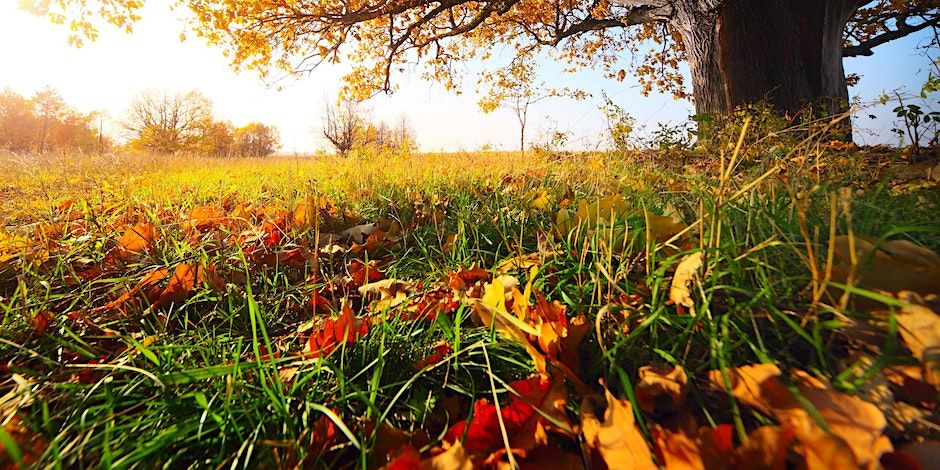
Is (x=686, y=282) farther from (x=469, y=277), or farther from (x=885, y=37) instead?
(x=885, y=37)

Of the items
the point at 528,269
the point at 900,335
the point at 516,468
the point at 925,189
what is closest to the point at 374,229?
the point at 528,269

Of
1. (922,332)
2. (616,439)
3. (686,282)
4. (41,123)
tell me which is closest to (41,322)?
(616,439)

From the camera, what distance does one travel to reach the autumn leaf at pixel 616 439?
0.58 m

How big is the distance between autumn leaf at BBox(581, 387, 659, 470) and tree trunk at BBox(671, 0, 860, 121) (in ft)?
17.0

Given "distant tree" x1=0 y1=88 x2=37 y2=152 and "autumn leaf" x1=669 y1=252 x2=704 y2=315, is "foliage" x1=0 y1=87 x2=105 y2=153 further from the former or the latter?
"autumn leaf" x1=669 y1=252 x2=704 y2=315

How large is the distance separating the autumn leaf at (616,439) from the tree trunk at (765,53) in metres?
5.19

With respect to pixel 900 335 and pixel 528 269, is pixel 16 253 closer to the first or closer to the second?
pixel 528 269

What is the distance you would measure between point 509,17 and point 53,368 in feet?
31.9

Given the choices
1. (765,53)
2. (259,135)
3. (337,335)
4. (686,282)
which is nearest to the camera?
(686,282)

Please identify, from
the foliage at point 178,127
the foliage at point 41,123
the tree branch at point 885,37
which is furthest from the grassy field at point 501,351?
the foliage at point 41,123

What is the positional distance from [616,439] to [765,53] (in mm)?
5877

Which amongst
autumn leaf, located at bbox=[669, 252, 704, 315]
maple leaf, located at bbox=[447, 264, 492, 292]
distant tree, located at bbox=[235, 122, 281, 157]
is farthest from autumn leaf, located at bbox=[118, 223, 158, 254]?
distant tree, located at bbox=[235, 122, 281, 157]

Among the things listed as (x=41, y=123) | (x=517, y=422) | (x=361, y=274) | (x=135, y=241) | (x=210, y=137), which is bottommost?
(x=517, y=422)

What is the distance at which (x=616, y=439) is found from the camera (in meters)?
0.62
